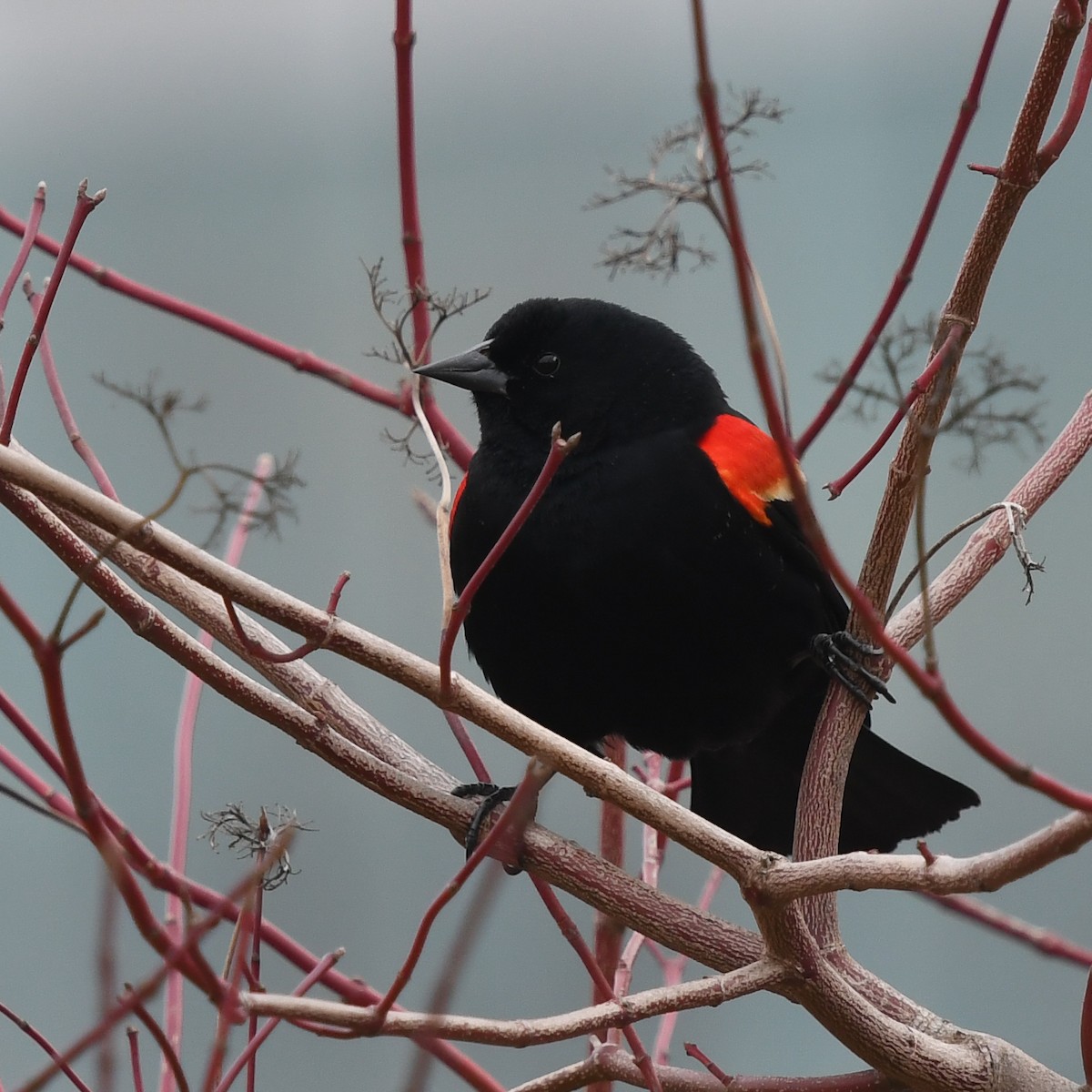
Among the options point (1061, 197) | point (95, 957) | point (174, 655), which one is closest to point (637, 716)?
point (174, 655)

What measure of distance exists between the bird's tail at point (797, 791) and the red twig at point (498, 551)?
123 cm

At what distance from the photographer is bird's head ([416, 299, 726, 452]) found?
82.1 inches

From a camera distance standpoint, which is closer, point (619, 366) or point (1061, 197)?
point (619, 366)

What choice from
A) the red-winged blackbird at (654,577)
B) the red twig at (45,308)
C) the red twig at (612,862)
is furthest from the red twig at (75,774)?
the red-winged blackbird at (654,577)

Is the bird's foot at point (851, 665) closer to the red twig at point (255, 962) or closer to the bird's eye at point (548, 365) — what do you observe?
the bird's eye at point (548, 365)

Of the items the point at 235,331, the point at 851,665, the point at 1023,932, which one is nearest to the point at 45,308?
the point at 235,331

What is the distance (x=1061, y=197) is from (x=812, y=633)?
3.27 metres

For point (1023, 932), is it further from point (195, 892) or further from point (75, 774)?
point (75, 774)

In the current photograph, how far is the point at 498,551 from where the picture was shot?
0.90 meters

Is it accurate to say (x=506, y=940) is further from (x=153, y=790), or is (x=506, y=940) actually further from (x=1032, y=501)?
(x=1032, y=501)

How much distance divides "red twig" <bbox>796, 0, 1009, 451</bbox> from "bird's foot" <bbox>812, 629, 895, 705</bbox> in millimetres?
322

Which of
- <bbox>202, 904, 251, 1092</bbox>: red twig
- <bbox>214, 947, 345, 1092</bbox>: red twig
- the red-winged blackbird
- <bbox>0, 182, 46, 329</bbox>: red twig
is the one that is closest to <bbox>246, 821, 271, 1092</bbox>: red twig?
<bbox>214, 947, 345, 1092</bbox>: red twig

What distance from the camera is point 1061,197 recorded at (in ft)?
15.2

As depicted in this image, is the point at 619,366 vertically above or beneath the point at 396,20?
above
